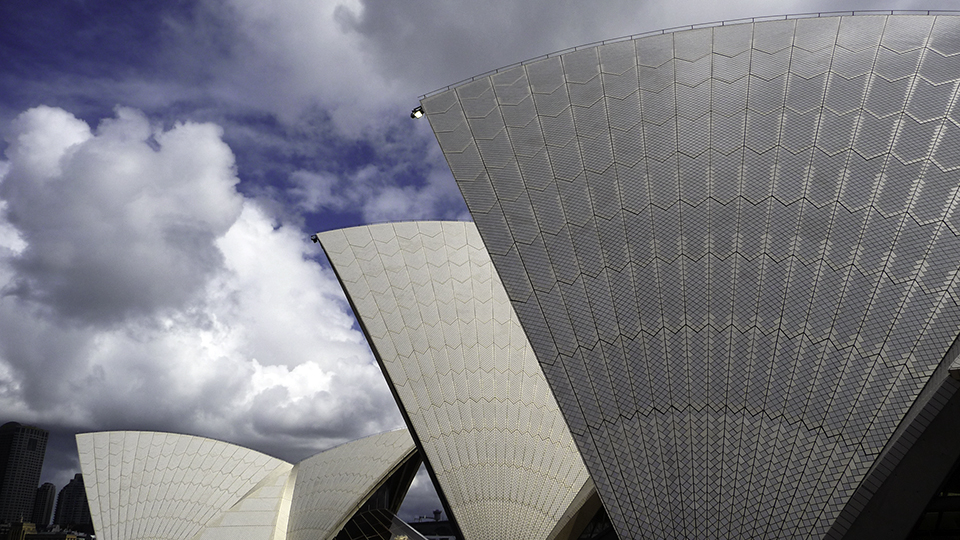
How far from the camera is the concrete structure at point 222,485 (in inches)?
838

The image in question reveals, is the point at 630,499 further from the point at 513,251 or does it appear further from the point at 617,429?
the point at 513,251

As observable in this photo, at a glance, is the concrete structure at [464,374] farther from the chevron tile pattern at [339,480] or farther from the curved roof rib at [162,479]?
the curved roof rib at [162,479]

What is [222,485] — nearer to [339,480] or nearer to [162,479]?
[162,479]

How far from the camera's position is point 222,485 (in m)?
26.5

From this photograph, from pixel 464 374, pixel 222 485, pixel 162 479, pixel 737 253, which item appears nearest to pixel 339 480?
pixel 222 485

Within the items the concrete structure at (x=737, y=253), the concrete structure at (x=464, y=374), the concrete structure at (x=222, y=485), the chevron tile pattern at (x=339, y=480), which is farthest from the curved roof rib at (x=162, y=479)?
the concrete structure at (x=737, y=253)

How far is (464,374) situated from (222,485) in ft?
47.7

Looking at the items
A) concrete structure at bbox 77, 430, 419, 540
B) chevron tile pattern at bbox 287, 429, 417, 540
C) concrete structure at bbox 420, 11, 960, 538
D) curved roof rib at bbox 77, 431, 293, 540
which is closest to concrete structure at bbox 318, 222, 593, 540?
chevron tile pattern at bbox 287, 429, 417, 540

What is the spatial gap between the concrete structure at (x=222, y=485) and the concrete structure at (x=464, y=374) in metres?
5.65

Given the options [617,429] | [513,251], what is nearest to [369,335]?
[513,251]

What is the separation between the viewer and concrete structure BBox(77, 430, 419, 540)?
69.8 feet

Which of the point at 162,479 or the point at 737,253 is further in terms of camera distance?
the point at 162,479

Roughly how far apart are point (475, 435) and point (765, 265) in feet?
32.4

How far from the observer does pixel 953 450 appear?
8.16 metres
